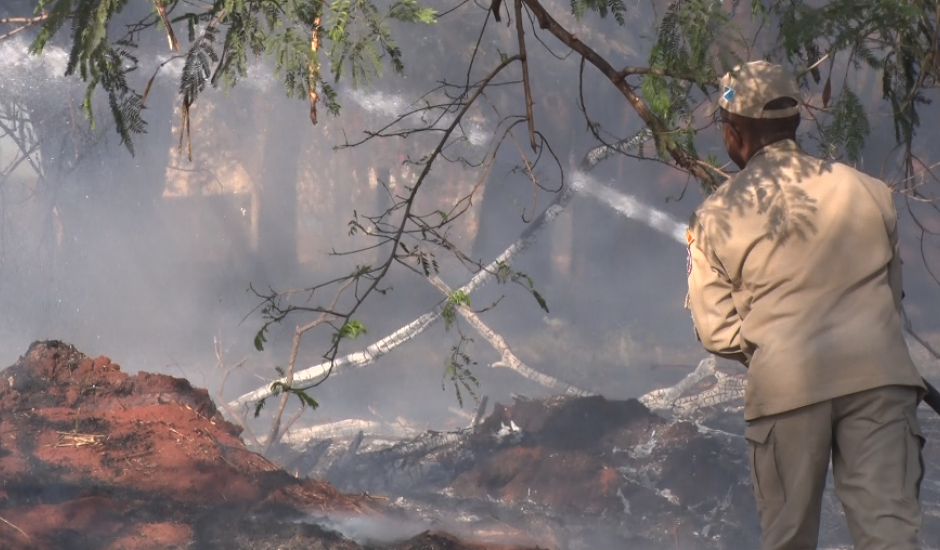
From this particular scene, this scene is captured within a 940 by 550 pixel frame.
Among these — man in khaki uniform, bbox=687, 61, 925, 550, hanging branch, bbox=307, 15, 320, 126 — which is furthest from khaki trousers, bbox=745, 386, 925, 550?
hanging branch, bbox=307, 15, 320, 126

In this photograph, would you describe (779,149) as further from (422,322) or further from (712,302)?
(422,322)

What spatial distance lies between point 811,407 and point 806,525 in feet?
0.72

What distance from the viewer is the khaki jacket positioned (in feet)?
5.21

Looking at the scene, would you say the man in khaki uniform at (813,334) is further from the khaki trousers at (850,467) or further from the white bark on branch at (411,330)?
the white bark on branch at (411,330)

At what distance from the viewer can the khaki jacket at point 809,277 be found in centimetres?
159

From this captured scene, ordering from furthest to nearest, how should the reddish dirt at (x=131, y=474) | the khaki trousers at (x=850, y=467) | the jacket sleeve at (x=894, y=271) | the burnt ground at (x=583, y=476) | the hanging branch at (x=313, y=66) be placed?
the burnt ground at (x=583, y=476) → the reddish dirt at (x=131, y=474) → the hanging branch at (x=313, y=66) → the jacket sleeve at (x=894, y=271) → the khaki trousers at (x=850, y=467)

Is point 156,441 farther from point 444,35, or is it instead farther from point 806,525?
point 444,35

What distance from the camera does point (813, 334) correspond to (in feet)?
5.26

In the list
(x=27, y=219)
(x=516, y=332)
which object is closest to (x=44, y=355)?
(x=27, y=219)

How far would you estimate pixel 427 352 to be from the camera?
6.12 m

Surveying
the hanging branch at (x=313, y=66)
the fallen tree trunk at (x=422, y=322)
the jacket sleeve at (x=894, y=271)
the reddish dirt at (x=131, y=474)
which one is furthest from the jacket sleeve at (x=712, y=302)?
the fallen tree trunk at (x=422, y=322)

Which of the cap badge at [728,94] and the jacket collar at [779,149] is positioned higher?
the cap badge at [728,94]

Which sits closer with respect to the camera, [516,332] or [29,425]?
[29,425]

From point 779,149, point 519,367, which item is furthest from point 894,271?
point 519,367
